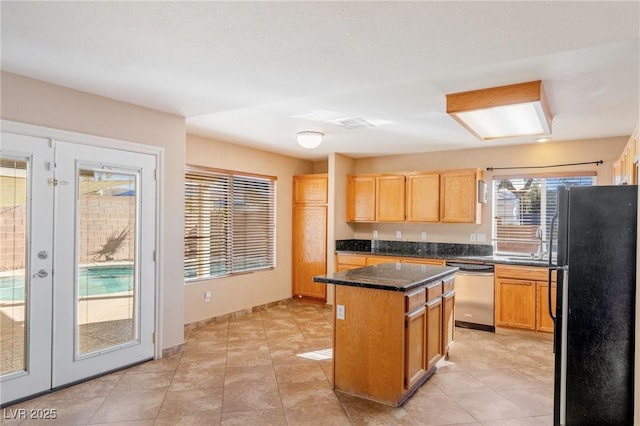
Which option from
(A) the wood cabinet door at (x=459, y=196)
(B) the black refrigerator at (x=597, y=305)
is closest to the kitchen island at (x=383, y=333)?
(B) the black refrigerator at (x=597, y=305)

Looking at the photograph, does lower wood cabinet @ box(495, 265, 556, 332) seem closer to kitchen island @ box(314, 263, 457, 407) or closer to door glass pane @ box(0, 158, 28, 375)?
Answer: kitchen island @ box(314, 263, 457, 407)

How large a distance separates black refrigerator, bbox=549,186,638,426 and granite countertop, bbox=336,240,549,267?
7.64ft

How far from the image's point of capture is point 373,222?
6473 mm

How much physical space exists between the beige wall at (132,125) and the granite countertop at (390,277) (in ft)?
5.26

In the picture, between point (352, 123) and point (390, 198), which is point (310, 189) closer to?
point (390, 198)

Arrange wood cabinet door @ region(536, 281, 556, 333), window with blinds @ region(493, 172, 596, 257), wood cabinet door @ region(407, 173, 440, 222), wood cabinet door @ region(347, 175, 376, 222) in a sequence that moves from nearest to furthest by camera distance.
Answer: wood cabinet door @ region(536, 281, 556, 333)
window with blinds @ region(493, 172, 596, 257)
wood cabinet door @ region(407, 173, 440, 222)
wood cabinet door @ region(347, 175, 376, 222)

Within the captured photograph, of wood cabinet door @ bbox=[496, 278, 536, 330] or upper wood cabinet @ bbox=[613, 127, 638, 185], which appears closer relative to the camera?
upper wood cabinet @ bbox=[613, 127, 638, 185]

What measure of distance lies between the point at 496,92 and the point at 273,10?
1.90m

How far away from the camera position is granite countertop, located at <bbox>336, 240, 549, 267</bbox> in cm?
496

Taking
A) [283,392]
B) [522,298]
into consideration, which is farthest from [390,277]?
[522,298]

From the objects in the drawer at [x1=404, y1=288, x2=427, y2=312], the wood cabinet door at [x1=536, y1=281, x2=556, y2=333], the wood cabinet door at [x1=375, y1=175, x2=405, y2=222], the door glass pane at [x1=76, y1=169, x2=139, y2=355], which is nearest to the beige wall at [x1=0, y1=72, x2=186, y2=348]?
the door glass pane at [x1=76, y1=169, x2=139, y2=355]

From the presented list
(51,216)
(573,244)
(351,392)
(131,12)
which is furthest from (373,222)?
(131,12)

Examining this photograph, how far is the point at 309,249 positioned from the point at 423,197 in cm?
200

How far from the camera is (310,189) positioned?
6.51 metres
